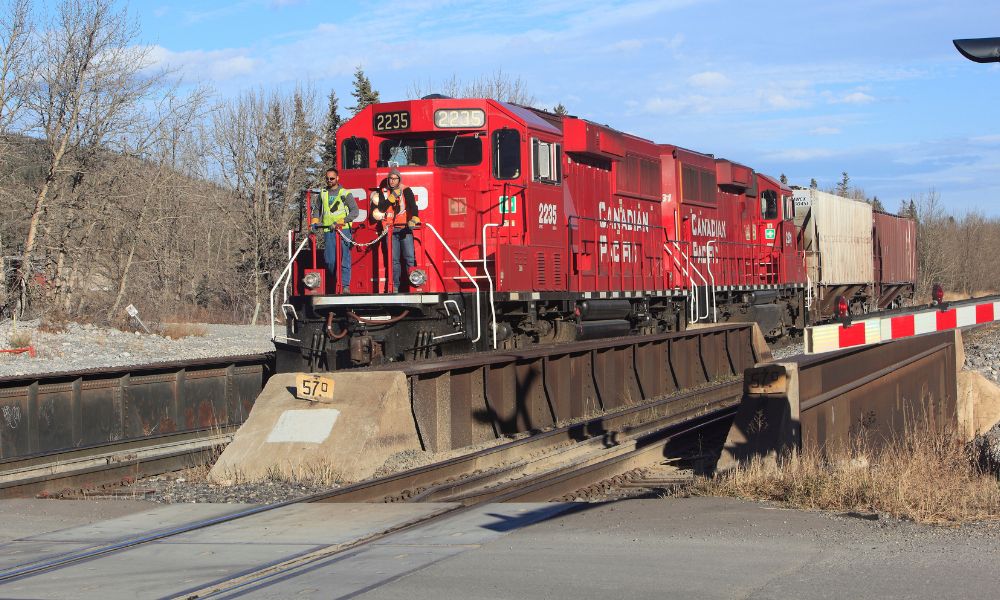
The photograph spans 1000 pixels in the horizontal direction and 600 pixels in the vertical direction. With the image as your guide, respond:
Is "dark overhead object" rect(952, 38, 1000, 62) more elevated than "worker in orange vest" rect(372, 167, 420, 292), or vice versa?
"dark overhead object" rect(952, 38, 1000, 62)

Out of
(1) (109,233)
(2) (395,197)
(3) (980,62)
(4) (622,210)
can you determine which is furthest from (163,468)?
(1) (109,233)

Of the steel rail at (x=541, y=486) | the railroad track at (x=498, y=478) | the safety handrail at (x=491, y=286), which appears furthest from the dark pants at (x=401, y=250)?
the steel rail at (x=541, y=486)

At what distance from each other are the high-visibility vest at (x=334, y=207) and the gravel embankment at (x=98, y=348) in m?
7.82

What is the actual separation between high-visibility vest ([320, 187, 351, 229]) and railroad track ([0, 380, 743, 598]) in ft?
13.9

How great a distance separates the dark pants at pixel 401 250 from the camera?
44.5 feet

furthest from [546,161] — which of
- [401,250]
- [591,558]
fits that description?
[591,558]

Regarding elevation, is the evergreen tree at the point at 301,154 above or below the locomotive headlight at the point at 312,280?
above

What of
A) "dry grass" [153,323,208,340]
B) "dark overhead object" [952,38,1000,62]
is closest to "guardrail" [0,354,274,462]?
"dark overhead object" [952,38,1000,62]

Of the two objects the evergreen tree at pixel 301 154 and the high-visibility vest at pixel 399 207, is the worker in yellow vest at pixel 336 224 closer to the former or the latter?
the high-visibility vest at pixel 399 207

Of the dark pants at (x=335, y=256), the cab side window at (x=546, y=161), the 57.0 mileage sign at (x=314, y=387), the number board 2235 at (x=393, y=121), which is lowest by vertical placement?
the 57.0 mileage sign at (x=314, y=387)

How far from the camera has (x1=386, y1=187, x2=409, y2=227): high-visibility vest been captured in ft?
44.5

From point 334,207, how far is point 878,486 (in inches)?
339

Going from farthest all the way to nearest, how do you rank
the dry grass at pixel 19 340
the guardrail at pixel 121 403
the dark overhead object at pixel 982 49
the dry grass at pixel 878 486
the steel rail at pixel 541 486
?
the dry grass at pixel 19 340
the guardrail at pixel 121 403
the dry grass at pixel 878 486
the dark overhead object at pixel 982 49
the steel rail at pixel 541 486

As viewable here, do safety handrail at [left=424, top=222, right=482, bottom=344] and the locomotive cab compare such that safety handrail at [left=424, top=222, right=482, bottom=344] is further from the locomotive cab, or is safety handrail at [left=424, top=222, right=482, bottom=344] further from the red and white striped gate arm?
the red and white striped gate arm
